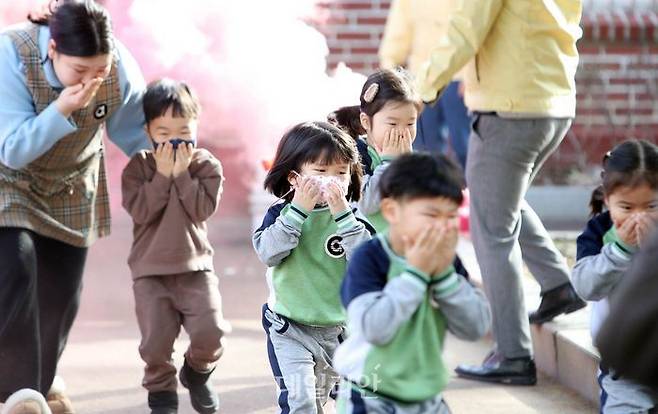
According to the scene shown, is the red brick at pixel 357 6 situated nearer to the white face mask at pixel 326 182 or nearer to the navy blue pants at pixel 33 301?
the navy blue pants at pixel 33 301

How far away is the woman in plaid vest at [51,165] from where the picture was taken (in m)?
4.67

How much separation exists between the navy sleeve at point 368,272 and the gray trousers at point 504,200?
2.20 meters

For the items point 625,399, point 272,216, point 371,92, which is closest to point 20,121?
point 272,216

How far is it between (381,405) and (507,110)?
229 centimetres

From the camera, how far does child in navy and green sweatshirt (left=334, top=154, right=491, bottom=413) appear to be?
3283 mm

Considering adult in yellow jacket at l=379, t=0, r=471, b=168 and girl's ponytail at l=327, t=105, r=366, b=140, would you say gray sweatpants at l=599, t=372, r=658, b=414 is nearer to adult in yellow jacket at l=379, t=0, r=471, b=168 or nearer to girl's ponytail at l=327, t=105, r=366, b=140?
girl's ponytail at l=327, t=105, r=366, b=140

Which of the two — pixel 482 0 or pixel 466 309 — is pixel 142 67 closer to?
pixel 482 0

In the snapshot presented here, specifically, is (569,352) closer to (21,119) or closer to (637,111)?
(21,119)

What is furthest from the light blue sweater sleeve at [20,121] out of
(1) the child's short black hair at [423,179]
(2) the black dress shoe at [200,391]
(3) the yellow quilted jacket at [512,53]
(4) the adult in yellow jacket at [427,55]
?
(4) the adult in yellow jacket at [427,55]

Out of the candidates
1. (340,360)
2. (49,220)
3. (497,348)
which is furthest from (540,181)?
(340,360)

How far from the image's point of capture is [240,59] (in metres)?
5.62

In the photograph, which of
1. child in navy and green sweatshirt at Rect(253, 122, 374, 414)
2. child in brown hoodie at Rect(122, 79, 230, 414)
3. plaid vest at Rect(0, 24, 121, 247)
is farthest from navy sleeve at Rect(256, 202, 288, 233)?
plaid vest at Rect(0, 24, 121, 247)

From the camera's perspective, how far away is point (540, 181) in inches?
417

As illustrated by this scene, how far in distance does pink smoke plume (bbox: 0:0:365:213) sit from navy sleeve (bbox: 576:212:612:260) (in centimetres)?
151
